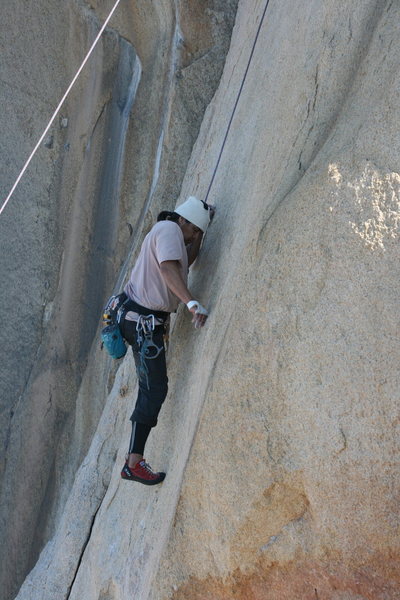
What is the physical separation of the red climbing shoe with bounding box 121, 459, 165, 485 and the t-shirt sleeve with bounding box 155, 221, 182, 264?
3.85 ft

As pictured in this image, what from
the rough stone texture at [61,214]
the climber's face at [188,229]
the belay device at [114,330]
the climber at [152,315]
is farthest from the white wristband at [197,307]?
the rough stone texture at [61,214]

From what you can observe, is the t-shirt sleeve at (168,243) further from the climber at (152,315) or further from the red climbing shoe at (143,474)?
the red climbing shoe at (143,474)

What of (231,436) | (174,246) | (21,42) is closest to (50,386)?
(21,42)

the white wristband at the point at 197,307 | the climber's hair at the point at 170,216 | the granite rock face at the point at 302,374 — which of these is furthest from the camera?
the climber's hair at the point at 170,216

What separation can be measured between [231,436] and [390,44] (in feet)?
6.59

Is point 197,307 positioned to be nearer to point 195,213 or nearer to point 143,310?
point 143,310

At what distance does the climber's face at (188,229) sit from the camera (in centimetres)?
531

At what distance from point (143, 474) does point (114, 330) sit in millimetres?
882

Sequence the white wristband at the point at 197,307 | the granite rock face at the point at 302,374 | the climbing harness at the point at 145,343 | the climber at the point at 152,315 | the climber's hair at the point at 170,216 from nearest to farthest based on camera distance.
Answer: the granite rock face at the point at 302,374
the white wristband at the point at 197,307
the climber at the point at 152,315
the climbing harness at the point at 145,343
the climber's hair at the point at 170,216

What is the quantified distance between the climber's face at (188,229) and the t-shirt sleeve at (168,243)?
227mm

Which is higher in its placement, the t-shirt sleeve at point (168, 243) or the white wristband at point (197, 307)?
the t-shirt sleeve at point (168, 243)

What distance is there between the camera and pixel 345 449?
3.62 m

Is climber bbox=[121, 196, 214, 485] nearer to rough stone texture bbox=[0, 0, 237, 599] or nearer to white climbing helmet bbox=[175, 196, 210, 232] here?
white climbing helmet bbox=[175, 196, 210, 232]

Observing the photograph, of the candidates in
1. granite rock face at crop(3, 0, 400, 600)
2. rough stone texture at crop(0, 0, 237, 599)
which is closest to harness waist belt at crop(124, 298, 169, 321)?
granite rock face at crop(3, 0, 400, 600)
